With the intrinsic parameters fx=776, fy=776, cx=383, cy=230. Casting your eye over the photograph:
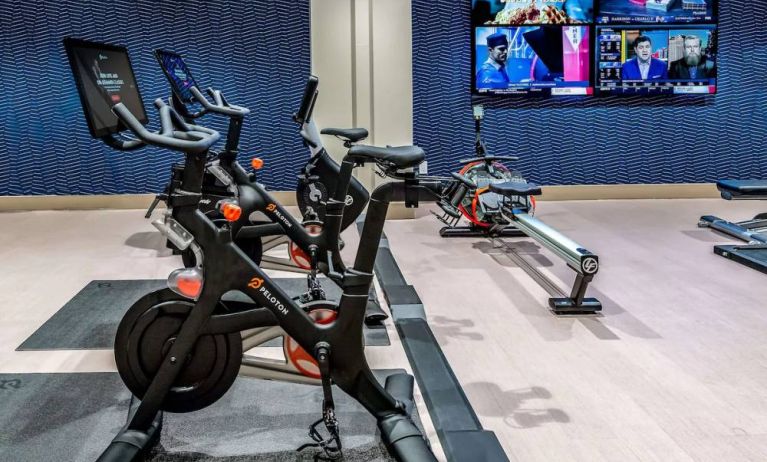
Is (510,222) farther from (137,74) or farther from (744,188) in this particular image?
(137,74)

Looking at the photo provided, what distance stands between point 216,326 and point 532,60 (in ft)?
21.2

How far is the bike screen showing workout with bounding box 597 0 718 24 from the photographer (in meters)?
8.26

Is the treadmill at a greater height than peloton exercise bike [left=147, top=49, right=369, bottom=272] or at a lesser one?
lesser

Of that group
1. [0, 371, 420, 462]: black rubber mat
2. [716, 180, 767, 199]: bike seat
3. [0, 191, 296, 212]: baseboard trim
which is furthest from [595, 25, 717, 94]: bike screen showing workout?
[0, 371, 420, 462]: black rubber mat

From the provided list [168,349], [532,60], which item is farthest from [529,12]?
[168,349]

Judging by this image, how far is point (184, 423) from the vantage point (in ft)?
9.64

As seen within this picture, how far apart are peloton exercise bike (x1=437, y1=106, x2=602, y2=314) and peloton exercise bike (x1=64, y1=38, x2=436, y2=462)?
2.42ft

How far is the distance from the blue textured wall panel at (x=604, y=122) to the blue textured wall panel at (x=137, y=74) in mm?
1446

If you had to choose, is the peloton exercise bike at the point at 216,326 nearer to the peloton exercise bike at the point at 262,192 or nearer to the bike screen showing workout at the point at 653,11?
the peloton exercise bike at the point at 262,192

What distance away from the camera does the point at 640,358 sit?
12.2 feet

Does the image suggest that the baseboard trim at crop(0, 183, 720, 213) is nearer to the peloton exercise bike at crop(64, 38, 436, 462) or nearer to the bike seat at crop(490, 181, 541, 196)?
the bike seat at crop(490, 181, 541, 196)

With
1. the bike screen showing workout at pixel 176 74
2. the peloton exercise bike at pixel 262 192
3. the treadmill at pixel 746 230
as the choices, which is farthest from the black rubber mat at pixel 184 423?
the treadmill at pixel 746 230

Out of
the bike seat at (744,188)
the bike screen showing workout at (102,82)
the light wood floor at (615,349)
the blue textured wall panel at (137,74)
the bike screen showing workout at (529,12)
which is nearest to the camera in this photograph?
the light wood floor at (615,349)

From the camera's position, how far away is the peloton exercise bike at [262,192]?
13.8ft
